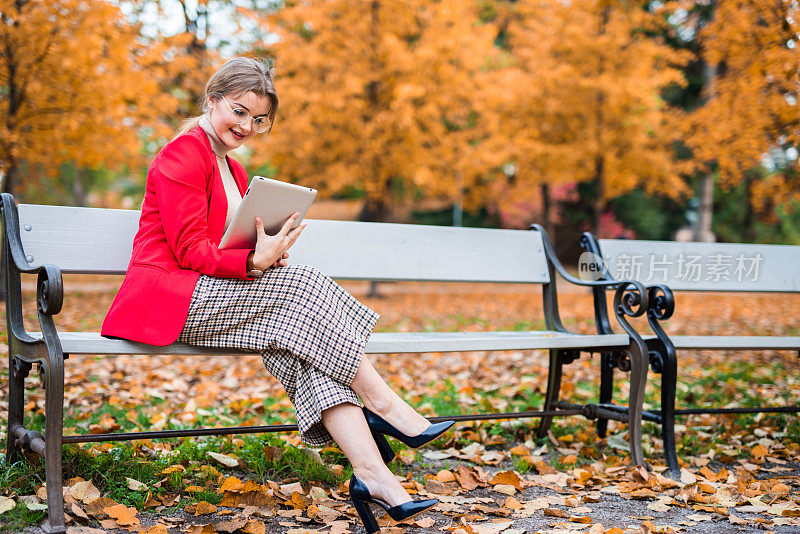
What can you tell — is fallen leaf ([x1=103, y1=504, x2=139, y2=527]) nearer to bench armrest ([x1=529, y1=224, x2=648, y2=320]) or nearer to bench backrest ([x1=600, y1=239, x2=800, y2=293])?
bench armrest ([x1=529, y1=224, x2=648, y2=320])

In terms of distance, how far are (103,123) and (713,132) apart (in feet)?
26.5

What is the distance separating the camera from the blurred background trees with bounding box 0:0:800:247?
8.10 metres

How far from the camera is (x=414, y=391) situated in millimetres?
4691

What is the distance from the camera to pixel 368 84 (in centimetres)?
1158

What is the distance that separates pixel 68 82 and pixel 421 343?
7836mm

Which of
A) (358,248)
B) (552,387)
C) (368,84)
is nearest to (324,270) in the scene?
(358,248)

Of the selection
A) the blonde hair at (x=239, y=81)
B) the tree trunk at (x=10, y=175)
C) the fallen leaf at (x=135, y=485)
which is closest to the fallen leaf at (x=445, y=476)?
the fallen leaf at (x=135, y=485)

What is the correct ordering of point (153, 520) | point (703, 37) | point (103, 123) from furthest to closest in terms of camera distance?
point (103, 123) < point (703, 37) < point (153, 520)

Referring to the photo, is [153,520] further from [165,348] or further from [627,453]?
[627,453]

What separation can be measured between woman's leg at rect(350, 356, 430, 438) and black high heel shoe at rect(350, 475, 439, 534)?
24 cm

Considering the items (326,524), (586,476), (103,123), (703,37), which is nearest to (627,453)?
(586,476)

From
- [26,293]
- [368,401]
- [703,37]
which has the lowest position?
[26,293]

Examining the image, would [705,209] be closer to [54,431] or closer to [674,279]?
[674,279]

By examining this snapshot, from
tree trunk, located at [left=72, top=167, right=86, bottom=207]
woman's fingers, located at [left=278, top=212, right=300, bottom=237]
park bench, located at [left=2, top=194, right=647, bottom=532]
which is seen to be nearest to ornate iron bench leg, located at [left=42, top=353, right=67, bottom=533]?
park bench, located at [left=2, top=194, right=647, bottom=532]
